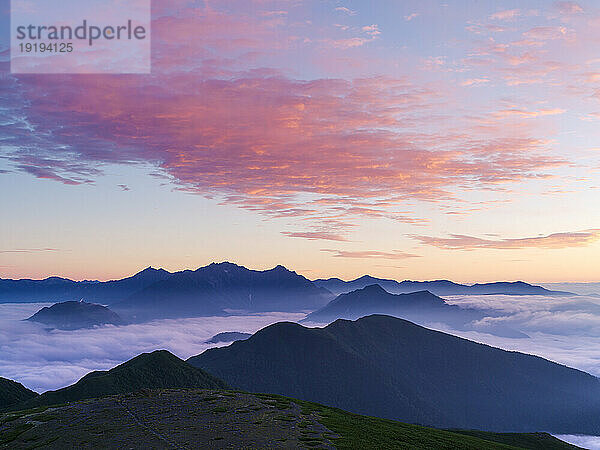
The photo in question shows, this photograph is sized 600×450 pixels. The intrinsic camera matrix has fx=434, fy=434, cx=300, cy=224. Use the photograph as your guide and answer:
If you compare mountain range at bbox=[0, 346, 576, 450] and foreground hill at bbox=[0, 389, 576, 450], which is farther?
mountain range at bbox=[0, 346, 576, 450]

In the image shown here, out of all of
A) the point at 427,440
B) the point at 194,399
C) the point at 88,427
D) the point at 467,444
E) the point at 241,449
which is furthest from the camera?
the point at 194,399

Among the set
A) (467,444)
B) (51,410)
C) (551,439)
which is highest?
(51,410)

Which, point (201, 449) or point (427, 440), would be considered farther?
point (427, 440)

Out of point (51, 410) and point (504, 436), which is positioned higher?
point (51, 410)

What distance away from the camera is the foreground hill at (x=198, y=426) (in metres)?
56.9

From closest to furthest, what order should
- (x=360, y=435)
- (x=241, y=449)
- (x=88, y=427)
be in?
(x=241, y=449), (x=360, y=435), (x=88, y=427)

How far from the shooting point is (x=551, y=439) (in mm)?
160375

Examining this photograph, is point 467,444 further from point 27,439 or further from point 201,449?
point 27,439

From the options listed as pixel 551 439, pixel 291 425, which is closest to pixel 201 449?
pixel 291 425

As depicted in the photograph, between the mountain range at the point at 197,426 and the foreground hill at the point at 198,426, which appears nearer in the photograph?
the foreground hill at the point at 198,426

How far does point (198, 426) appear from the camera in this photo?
63938mm

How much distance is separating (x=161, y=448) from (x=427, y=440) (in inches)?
1734

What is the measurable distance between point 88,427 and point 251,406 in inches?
1032

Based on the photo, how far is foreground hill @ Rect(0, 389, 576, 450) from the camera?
187 ft
